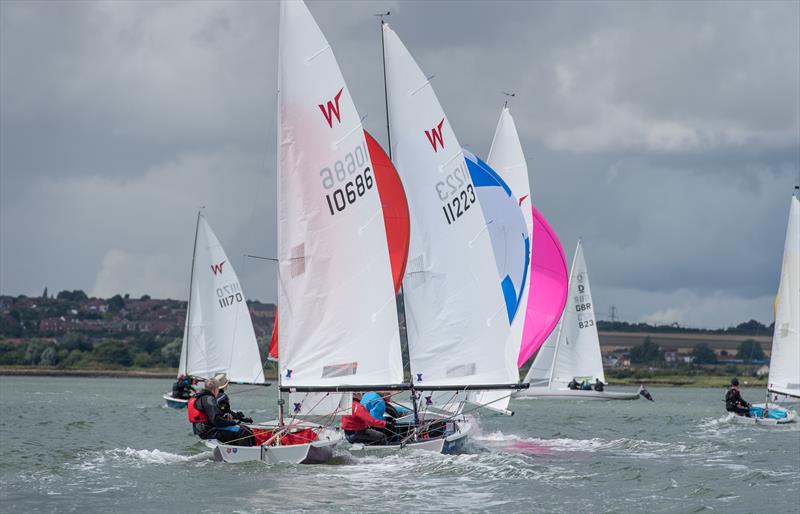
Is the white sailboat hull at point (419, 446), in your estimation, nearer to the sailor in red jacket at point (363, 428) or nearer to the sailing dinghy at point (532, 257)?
the sailor in red jacket at point (363, 428)

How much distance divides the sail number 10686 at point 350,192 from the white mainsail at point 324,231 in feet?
0.06

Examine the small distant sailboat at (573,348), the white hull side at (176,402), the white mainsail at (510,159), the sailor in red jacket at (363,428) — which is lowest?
the white hull side at (176,402)

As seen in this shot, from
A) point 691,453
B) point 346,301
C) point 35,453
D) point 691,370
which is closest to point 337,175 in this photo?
point 346,301

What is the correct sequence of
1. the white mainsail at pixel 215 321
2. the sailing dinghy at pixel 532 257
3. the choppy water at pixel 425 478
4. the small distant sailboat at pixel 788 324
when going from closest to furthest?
the choppy water at pixel 425 478
the sailing dinghy at pixel 532 257
the small distant sailboat at pixel 788 324
the white mainsail at pixel 215 321

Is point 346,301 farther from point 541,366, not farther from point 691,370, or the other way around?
point 691,370

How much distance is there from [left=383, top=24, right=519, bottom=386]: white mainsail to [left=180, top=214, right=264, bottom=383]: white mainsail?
983 inches

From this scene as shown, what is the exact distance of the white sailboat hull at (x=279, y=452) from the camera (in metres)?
20.2

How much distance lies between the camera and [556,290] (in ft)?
106

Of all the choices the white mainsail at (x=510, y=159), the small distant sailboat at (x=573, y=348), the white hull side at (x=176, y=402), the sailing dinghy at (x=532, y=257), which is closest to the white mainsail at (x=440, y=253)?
the sailing dinghy at (x=532, y=257)

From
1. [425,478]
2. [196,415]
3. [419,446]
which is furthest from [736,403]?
[196,415]

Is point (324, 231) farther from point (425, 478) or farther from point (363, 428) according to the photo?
point (425, 478)

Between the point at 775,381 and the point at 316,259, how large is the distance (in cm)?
2400

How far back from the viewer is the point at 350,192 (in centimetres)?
2202

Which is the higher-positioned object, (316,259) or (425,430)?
(316,259)
